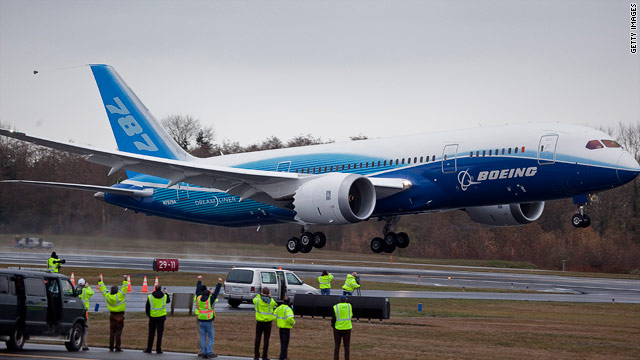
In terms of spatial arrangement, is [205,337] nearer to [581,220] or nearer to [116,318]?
[116,318]

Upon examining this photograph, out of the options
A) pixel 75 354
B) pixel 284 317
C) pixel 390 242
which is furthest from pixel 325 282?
pixel 75 354

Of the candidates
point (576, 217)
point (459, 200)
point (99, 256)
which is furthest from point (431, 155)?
point (99, 256)

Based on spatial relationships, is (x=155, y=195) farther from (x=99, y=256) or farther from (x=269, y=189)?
(x=99, y=256)

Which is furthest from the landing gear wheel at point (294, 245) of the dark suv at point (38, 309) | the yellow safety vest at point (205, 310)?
the dark suv at point (38, 309)

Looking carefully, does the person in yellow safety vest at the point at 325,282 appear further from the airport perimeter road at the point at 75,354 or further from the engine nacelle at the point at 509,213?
the airport perimeter road at the point at 75,354

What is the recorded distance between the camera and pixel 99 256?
243 ft

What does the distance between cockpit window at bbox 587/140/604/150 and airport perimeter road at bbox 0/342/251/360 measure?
18.1 m

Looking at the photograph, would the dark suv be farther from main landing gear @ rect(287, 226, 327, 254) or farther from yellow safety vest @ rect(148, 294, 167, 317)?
main landing gear @ rect(287, 226, 327, 254)

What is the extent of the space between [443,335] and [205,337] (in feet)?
37.8

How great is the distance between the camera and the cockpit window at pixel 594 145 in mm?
35344

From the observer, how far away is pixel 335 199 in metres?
38.5

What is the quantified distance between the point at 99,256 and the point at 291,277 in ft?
120

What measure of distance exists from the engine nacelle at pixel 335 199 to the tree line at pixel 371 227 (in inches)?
434

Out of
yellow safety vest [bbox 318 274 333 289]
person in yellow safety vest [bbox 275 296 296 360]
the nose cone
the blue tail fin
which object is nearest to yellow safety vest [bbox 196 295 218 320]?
person in yellow safety vest [bbox 275 296 296 360]
